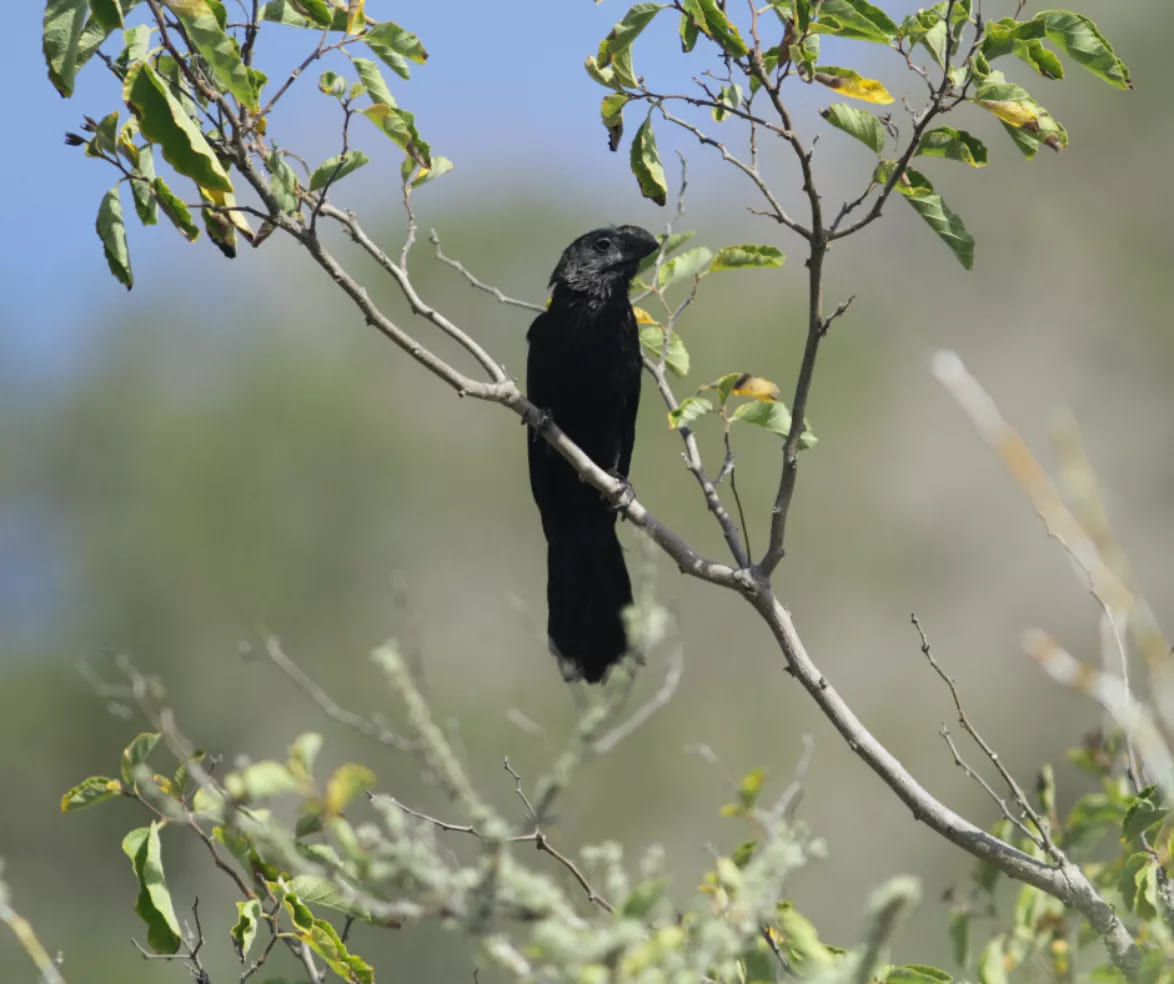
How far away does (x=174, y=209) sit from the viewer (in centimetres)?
322

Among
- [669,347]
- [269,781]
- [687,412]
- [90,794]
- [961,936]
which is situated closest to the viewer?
[269,781]

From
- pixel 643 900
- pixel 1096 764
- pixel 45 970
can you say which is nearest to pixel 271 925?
pixel 45 970

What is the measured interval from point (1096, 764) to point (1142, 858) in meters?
1.26

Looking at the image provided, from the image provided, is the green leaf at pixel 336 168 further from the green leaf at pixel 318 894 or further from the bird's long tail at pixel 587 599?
the bird's long tail at pixel 587 599

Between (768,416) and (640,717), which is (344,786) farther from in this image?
(768,416)

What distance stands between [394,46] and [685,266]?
1.09 m

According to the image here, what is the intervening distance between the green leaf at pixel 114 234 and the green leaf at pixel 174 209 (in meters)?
0.09

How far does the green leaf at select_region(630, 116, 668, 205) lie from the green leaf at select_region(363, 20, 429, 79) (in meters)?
0.55

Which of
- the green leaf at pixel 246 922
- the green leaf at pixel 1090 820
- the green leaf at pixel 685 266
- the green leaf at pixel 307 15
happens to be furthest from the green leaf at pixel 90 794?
the green leaf at pixel 1090 820

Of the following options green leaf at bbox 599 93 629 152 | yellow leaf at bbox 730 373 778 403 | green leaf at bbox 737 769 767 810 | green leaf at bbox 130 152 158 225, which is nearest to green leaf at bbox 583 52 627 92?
green leaf at bbox 599 93 629 152

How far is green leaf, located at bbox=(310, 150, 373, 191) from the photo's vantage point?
3551 mm

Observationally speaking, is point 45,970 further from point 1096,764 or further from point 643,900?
point 1096,764

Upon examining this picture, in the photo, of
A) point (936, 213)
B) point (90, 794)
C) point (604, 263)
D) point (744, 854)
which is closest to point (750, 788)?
point (744, 854)

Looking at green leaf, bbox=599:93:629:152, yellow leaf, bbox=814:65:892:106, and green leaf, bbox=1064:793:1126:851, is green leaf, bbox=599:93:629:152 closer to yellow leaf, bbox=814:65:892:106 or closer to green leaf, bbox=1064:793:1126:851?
yellow leaf, bbox=814:65:892:106
